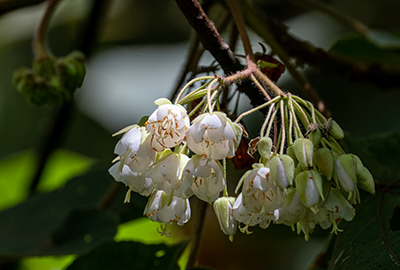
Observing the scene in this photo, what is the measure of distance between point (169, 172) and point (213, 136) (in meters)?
0.08

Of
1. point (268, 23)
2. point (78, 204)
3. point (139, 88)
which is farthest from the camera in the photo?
point (139, 88)

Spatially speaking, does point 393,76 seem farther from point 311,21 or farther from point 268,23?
point 311,21

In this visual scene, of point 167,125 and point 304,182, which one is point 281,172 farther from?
point 167,125

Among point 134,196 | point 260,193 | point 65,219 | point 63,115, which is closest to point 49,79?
point 65,219

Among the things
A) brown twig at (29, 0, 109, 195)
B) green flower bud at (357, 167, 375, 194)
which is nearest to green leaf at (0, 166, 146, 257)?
brown twig at (29, 0, 109, 195)

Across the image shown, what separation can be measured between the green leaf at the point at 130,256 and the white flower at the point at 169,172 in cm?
51

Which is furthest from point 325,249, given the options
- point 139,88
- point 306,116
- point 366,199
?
point 139,88

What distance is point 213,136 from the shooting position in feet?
2.29

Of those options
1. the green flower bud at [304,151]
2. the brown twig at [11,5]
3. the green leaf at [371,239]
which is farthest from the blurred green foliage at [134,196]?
the brown twig at [11,5]

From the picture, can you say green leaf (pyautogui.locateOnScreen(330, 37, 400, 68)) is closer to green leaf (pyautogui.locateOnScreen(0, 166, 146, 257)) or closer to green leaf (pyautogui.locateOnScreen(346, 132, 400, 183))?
green leaf (pyautogui.locateOnScreen(346, 132, 400, 183))

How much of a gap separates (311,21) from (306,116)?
7.00ft

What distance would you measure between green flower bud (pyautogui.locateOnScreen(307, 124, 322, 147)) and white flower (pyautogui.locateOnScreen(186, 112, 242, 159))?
11 cm

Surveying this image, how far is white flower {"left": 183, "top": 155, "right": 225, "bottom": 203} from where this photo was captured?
2.33 ft

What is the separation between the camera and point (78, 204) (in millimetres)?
1806
